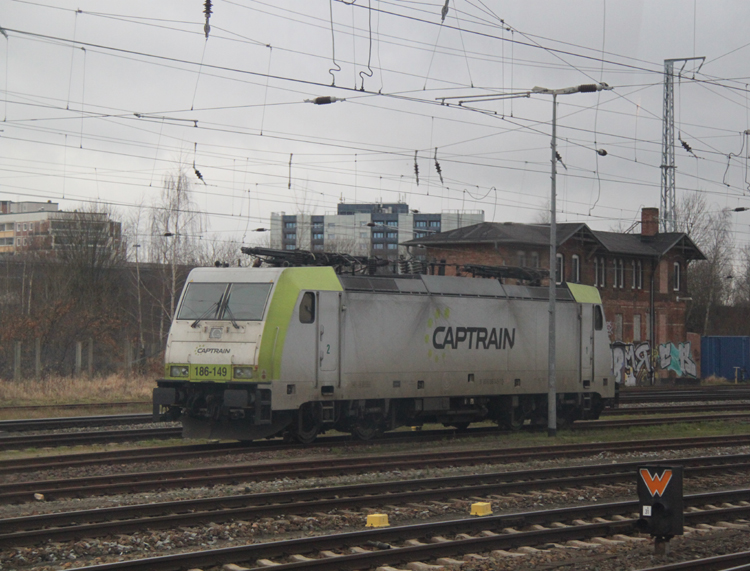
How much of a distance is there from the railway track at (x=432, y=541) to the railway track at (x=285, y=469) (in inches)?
161

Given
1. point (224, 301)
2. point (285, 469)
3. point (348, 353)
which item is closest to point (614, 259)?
point (348, 353)

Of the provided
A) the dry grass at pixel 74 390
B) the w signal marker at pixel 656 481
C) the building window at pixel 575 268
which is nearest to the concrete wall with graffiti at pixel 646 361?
the building window at pixel 575 268

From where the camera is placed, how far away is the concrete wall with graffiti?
154ft

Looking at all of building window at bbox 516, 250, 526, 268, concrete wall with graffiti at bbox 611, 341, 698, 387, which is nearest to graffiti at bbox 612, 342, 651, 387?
concrete wall with graffiti at bbox 611, 341, 698, 387

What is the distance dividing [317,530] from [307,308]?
7.16 metres

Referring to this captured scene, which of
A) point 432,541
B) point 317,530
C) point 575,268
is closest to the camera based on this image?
point 432,541

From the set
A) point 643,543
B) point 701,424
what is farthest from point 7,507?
point 701,424

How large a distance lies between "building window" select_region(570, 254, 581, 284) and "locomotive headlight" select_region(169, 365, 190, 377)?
39.3 metres

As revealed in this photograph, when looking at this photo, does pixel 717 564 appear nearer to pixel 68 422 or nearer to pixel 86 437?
pixel 86 437

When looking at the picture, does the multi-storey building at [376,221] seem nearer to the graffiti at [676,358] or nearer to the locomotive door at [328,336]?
the graffiti at [676,358]

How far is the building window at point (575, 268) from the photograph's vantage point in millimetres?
53531

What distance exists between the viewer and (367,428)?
19.2m

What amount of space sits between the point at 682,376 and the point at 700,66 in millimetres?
31809

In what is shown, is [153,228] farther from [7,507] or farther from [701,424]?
[7,507]
